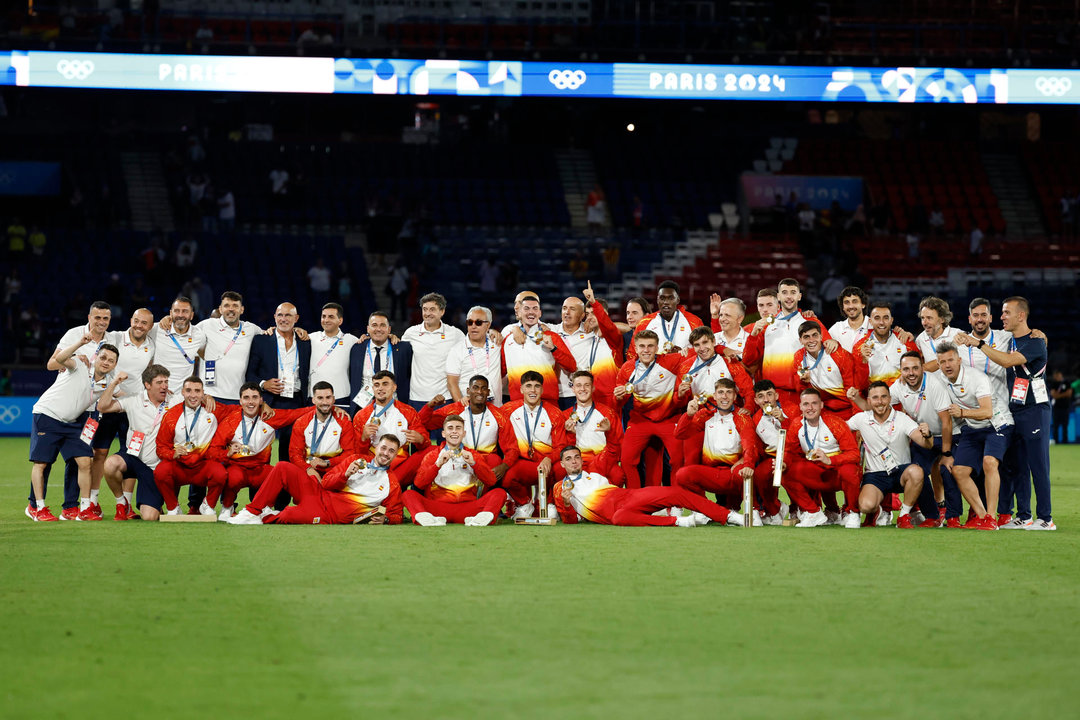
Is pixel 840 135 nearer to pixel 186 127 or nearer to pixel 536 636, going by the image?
pixel 186 127

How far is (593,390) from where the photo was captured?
12.7 m

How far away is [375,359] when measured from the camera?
13.0 metres

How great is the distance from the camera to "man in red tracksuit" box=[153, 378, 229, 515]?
11898mm

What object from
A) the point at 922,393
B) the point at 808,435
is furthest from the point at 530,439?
the point at 922,393

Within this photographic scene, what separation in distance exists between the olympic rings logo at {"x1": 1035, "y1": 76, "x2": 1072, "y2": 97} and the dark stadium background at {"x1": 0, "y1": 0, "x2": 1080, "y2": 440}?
17.4 inches

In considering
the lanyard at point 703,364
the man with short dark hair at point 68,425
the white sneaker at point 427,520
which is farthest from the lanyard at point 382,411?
the lanyard at point 703,364

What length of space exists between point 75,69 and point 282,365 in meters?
15.5

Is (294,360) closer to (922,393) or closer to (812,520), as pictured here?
(812,520)

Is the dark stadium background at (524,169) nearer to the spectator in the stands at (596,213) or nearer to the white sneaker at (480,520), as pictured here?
the spectator in the stands at (596,213)

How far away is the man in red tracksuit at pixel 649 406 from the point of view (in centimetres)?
1246

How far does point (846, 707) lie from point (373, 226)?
1048 inches

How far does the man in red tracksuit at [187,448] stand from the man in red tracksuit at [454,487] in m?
1.85

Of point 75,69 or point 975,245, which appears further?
point 975,245

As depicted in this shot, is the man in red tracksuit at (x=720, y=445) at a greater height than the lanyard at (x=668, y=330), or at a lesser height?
lesser
